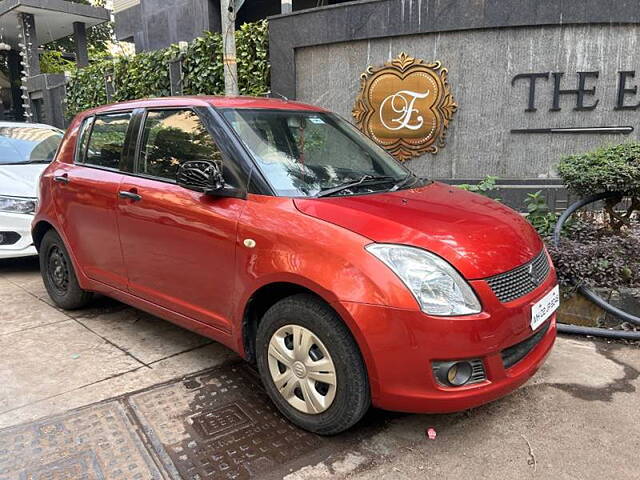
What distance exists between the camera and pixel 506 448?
8.52 ft

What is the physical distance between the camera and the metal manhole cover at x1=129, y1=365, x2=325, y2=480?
2498 mm

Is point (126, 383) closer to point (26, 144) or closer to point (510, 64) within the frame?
point (26, 144)

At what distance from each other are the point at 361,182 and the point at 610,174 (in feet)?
7.60

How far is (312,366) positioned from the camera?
2.58 m

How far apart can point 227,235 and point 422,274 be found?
114 cm

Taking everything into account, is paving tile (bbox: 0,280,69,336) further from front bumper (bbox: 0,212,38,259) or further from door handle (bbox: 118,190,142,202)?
door handle (bbox: 118,190,142,202)

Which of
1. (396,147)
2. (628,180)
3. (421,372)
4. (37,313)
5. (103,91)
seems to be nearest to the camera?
(421,372)

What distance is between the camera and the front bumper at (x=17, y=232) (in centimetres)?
552

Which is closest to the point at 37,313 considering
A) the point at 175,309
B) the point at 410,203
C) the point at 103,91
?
the point at 175,309

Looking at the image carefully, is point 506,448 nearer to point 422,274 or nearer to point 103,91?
point 422,274

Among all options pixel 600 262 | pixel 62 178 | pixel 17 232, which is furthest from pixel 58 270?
pixel 600 262

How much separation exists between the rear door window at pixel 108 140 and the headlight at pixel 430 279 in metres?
2.33

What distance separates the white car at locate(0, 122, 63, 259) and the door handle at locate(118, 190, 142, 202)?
2.66 m

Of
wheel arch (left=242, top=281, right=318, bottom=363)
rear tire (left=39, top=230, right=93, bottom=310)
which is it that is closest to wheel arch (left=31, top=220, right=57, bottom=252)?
rear tire (left=39, top=230, right=93, bottom=310)
